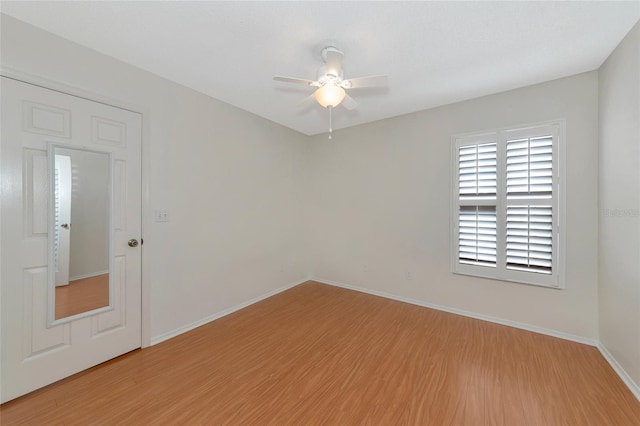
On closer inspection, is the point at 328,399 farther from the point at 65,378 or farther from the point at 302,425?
the point at 65,378

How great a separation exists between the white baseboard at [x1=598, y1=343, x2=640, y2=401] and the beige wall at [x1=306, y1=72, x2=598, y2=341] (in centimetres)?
19

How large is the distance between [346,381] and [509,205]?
2448 millimetres

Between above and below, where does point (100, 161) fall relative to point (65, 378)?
above

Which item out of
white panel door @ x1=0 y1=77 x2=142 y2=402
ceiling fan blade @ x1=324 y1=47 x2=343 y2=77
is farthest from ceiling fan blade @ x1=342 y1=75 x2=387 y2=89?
white panel door @ x1=0 y1=77 x2=142 y2=402

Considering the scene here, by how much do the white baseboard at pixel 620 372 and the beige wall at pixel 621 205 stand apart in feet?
0.10

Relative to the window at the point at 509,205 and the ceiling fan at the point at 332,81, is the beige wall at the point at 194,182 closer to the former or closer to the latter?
the ceiling fan at the point at 332,81

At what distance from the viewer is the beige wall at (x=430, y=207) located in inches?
92.4

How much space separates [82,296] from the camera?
2.00 meters

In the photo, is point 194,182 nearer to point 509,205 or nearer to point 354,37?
point 354,37

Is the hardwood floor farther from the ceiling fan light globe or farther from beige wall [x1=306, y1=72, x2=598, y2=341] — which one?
the ceiling fan light globe

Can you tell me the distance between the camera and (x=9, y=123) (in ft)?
5.40

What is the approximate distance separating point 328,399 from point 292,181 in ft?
10.1

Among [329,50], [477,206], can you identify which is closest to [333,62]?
[329,50]

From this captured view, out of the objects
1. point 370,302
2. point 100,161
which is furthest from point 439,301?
point 100,161
